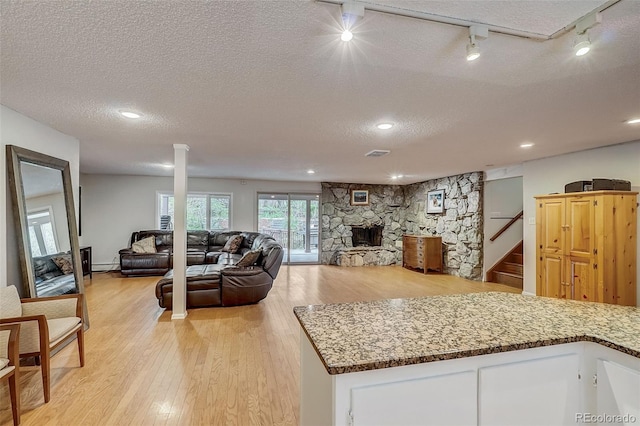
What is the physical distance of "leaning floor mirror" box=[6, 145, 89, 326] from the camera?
107 inches

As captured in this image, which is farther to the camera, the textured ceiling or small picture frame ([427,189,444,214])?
small picture frame ([427,189,444,214])

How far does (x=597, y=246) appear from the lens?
11.9 feet

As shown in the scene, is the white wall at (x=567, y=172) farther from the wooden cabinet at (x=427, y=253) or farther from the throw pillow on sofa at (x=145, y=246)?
the throw pillow on sofa at (x=145, y=246)

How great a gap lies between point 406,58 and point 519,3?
58 cm

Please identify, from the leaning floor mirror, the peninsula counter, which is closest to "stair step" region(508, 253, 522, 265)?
the peninsula counter

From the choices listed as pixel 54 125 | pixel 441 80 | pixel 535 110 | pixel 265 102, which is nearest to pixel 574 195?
pixel 535 110

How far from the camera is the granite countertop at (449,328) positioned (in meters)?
1.08

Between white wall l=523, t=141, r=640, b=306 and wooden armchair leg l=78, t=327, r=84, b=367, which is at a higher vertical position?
white wall l=523, t=141, r=640, b=306

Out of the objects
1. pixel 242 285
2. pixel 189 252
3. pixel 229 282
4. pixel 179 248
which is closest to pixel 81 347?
pixel 179 248

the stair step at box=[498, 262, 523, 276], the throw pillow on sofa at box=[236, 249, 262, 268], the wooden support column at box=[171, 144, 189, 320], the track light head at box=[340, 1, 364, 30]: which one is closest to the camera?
the track light head at box=[340, 1, 364, 30]

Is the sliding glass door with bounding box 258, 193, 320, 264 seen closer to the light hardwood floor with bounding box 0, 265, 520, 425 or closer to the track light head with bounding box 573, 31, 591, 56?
the light hardwood floor with bounding box 0, 265, 520, 425

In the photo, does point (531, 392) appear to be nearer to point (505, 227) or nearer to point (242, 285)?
point (242, 285)

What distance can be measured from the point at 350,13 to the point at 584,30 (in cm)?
110

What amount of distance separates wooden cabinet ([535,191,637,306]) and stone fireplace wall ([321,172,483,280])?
7.96 ft
